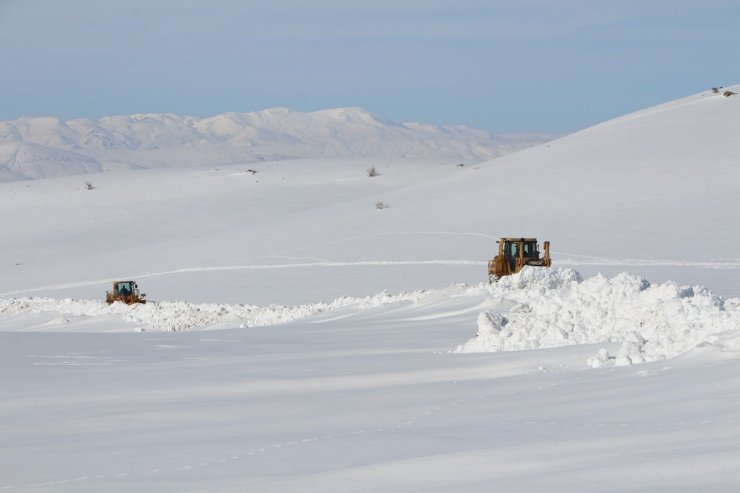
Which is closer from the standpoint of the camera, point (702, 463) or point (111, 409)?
point (702, 463)

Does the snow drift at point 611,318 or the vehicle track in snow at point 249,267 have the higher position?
the vehicle track in snow at point 249,267

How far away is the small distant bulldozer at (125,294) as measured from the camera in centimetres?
2955

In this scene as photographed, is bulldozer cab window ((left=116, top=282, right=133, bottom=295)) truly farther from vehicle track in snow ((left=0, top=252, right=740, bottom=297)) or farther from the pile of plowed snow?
the pile of plowed snow

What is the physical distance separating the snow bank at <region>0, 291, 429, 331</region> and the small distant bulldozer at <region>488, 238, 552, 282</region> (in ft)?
10.3

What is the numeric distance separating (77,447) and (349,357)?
17.7ft

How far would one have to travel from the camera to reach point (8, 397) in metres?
8.82

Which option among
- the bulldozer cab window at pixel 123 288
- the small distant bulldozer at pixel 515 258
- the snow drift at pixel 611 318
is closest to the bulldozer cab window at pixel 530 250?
the small distant bulldozer at pixel 515 258

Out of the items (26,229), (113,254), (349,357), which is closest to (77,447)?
(349,357)

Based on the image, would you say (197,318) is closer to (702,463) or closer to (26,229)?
(702,463)

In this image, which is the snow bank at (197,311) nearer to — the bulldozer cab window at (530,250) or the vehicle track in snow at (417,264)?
the bulldozer cab window at (530,250)

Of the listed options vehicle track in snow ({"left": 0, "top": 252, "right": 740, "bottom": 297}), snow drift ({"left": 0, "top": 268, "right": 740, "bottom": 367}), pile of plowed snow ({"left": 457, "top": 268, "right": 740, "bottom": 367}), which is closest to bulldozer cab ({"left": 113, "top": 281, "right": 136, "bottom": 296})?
vehicle track in snow ({"left": 0, "top": 252, "right": 740, "bottom": 297})

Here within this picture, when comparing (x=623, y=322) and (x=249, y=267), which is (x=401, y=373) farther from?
(x=249, y=267)

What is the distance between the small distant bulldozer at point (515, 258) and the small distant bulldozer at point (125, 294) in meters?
9.29

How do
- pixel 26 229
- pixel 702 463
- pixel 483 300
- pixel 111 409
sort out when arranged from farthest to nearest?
pixel 26 229 → pixel 483 300 → pixel 111 409 → pixel 702 463
